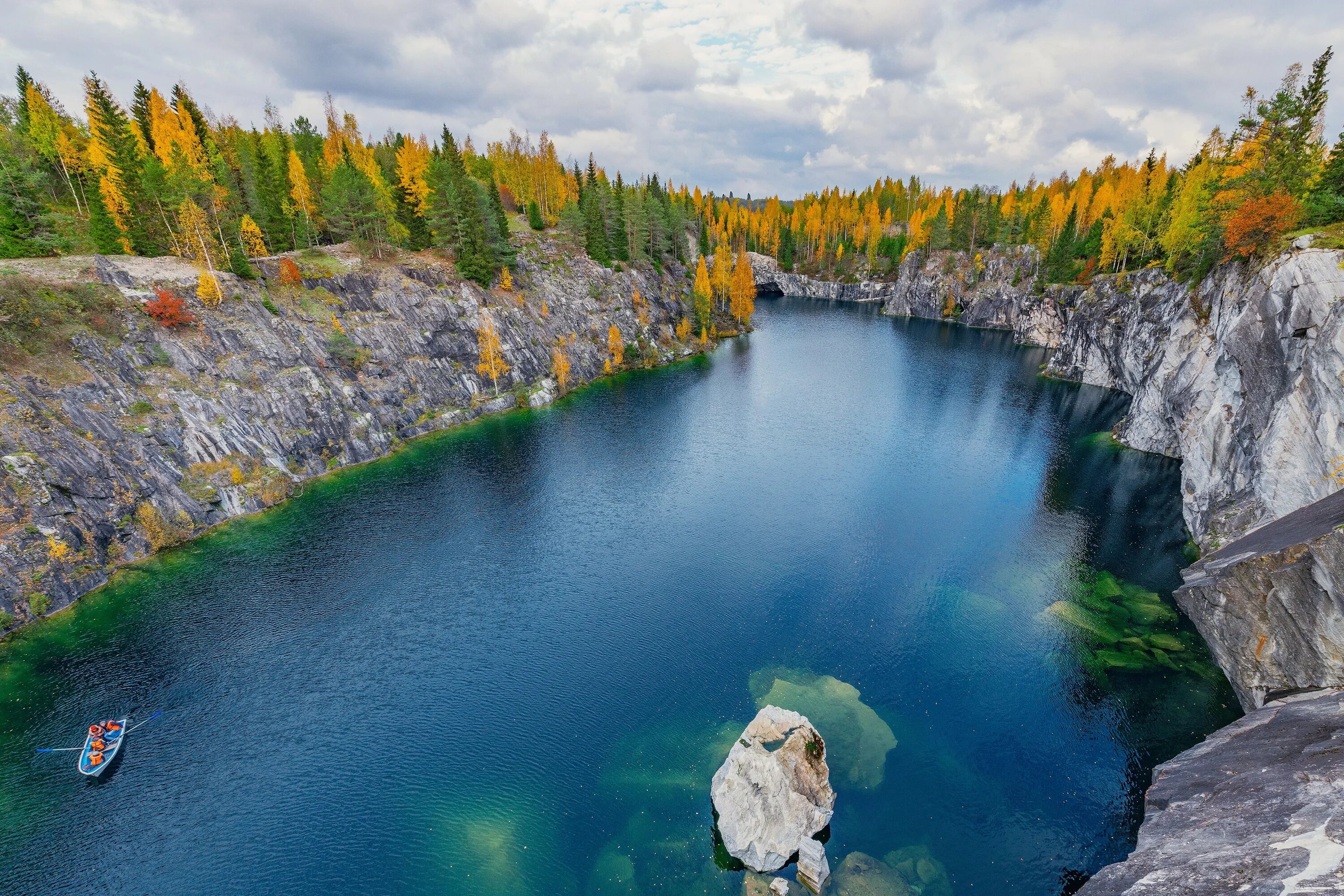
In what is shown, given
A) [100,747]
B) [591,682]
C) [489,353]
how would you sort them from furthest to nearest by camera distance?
[489,353], [591,682], [100,747]

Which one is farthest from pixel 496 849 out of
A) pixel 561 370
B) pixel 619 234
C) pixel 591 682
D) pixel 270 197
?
pixel 619 234

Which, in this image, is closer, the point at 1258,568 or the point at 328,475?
the point at 1258,568

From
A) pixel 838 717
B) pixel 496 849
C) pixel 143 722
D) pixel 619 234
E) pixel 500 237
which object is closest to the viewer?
pixel 496 849

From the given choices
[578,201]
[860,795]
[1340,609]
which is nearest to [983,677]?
[860,795]

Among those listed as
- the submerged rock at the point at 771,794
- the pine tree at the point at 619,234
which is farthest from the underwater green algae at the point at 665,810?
the pine tree at the point at 619,234

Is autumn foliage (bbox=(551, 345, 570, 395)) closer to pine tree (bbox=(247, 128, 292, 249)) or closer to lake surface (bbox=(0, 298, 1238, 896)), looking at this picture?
lake surface (bbox=(0, 298, 1238, 896))

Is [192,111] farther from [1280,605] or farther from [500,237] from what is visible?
[1280,605]

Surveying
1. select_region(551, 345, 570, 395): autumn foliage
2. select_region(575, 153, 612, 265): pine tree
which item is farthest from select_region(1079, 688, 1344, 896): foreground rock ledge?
select_region(575, 153, 612, 265): pine tree

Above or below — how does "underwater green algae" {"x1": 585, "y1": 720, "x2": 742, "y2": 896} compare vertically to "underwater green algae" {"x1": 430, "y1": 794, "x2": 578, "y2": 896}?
above
